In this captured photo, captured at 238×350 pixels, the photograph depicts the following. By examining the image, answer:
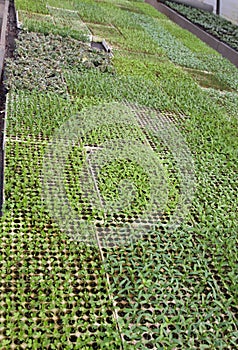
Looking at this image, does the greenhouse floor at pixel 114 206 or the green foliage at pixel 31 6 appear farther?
the green foliage at pixel 31 6

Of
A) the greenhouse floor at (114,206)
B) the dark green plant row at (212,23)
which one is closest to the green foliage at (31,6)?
the greenhouse floor at (114,206)

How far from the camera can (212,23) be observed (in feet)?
33.6

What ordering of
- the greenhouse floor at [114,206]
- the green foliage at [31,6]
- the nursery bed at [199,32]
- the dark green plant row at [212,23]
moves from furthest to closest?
the dark green plant row at [212,23] → the nursery bed at [199,32] → the green foliage at [31,6] → the greenhouse floor at [114,206]

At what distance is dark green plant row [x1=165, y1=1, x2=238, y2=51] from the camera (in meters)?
9.06

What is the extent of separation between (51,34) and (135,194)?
14.2 ft

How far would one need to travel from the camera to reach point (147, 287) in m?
2.56

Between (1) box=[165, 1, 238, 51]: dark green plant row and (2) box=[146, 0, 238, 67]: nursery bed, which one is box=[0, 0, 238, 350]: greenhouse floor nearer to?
(2) box=[146, 0, 238, 67]: nursery bed

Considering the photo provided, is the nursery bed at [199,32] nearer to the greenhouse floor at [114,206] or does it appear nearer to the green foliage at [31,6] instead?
the greenhouse floor at [114,206]

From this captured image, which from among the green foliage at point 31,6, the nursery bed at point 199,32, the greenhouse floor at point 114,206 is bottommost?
the greenhouse floor at point 114,206

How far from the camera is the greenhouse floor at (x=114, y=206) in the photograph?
2.32 meters

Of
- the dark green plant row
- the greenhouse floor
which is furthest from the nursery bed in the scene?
the greenhouse floor

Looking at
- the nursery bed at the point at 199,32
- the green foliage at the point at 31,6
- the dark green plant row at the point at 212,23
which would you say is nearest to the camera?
the green foliage at the point at 31,6

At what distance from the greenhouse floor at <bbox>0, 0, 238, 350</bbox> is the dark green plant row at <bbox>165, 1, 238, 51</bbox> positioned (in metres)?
3.26

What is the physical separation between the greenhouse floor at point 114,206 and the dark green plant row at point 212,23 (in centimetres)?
326
